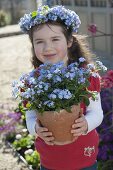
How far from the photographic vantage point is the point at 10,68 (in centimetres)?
788

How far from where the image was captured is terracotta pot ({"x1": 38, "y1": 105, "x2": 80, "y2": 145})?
1.72 meters

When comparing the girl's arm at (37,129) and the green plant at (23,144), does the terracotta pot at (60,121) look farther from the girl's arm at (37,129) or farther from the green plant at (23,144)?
the green plant at (23,144)

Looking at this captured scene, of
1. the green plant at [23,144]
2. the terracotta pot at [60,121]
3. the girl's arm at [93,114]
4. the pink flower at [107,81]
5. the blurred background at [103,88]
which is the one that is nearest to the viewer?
the terracotta pot at [60,121]

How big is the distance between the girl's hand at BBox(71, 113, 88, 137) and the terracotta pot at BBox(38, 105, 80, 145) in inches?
0.8

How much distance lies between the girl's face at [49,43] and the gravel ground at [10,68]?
0.55 metres

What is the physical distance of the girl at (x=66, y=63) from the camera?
190 cm

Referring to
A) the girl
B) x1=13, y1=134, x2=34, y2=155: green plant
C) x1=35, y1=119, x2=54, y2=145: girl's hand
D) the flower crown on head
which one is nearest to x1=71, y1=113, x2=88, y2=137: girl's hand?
the girl

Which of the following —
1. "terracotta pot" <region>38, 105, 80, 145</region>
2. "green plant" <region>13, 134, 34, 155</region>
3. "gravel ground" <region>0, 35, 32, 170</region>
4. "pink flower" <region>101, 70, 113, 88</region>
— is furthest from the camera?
"green plant" <region>13, 134, 34, 155</region>

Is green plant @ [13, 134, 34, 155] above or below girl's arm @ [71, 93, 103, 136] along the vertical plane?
below

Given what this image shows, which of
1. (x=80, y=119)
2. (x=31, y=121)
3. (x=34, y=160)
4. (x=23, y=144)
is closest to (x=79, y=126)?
(x=80, y=119)

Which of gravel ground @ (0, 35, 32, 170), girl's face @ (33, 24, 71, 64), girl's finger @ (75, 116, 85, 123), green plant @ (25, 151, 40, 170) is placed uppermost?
girl's face @ (33, 24, 71, 64)

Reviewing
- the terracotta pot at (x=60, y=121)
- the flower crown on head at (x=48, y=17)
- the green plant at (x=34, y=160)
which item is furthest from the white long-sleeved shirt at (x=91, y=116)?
the green plant at (x=34, y=160)

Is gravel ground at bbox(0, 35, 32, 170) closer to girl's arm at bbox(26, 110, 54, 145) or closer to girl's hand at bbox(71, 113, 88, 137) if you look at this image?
girl's arm at bbox(26, 110, 54, 145)

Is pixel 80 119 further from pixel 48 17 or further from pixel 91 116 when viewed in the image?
pixel 48 17
